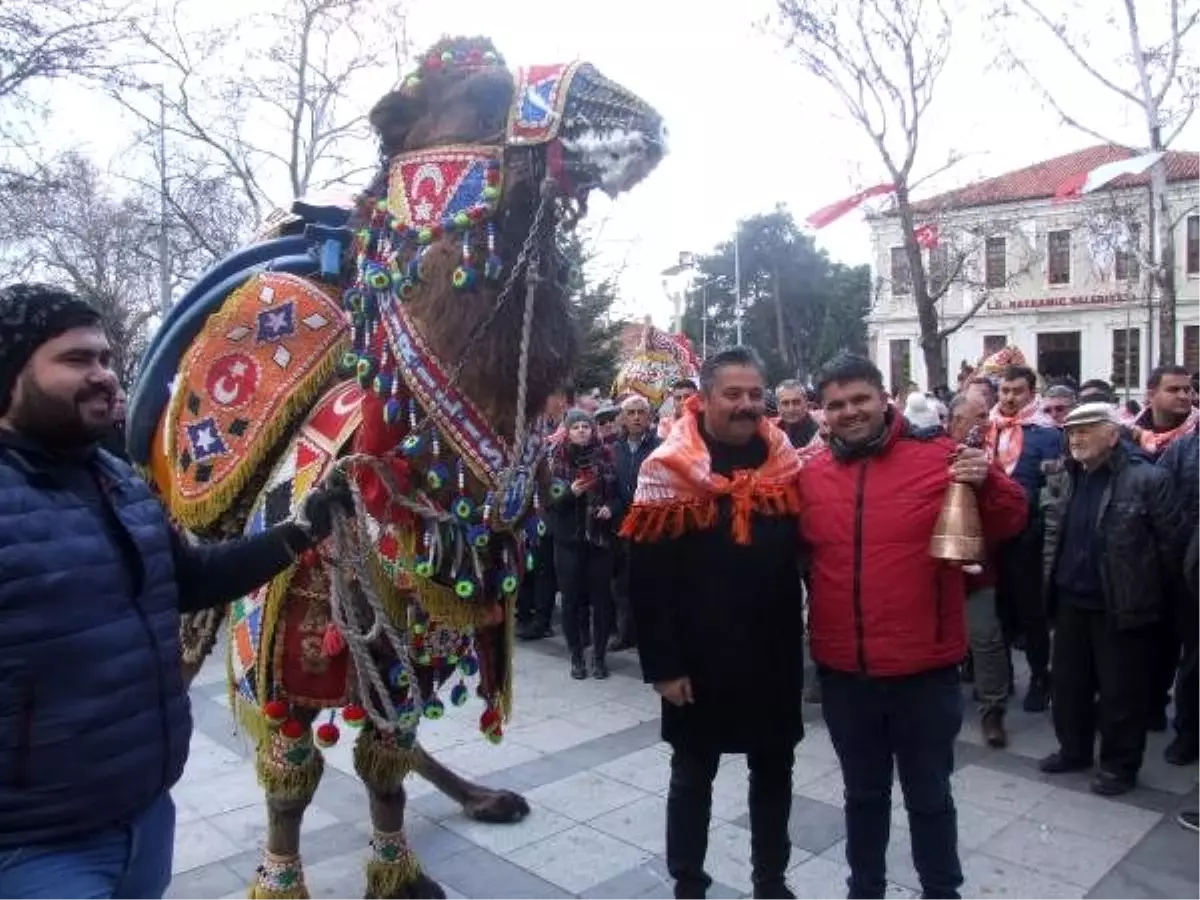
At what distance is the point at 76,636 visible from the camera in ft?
5.98

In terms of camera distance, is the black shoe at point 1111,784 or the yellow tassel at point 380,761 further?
the black shoe at point 1111,784

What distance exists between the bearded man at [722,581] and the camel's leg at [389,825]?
884 mm

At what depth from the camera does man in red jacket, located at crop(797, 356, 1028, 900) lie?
2832 mm

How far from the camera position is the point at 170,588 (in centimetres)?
206

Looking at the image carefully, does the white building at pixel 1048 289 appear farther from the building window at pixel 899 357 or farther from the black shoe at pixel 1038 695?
the black shoe at pixel 1038 695

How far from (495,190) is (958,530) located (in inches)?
58.5

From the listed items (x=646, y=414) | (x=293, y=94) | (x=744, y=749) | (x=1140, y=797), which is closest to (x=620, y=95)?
(x=744, y=749)

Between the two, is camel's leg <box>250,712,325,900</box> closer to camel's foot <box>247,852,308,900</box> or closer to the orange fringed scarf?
camel's foot <box>247,852,308,900</box>

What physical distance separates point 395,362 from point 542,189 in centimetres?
58

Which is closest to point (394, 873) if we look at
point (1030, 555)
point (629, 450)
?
point (629, 450)

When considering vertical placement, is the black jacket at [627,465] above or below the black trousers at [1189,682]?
above

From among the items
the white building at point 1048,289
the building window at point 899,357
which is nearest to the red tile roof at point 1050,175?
the white building at point 1048,289

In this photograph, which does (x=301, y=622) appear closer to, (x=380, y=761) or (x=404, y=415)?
(x=380, y=761)

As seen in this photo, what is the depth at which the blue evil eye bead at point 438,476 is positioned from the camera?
2.62 meters
